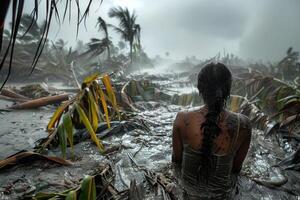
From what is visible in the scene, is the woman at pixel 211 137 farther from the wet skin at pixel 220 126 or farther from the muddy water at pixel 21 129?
the muddy water at pixel 21 129

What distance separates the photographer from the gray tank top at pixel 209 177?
197 centimetres

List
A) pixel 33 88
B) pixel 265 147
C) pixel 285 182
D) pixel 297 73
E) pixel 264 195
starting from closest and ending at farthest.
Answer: pixel 264 195, pixel 285 182, pixel 265 147, pixel 33 88, pixel 297 73

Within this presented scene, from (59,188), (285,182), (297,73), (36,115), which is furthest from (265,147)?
(297,73)

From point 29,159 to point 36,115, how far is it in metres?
2.79

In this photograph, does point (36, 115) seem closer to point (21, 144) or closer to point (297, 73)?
point (21, 144)

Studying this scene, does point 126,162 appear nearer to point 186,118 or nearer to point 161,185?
point 161,185

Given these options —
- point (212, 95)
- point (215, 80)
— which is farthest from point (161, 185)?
point (215, 80)

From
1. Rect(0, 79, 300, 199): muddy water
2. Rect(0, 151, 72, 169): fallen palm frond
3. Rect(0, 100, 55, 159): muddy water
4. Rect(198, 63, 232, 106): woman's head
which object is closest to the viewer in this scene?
Rect(198, 63, 232, 106): woman's head

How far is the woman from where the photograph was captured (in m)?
1.79

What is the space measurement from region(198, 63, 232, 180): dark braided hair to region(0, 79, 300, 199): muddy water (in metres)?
0.67

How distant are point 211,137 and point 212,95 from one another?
344 millimetres

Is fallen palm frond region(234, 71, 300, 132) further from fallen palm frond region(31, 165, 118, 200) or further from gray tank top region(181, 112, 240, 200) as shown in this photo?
fallen palm frond region(31, 165, 118, 200)

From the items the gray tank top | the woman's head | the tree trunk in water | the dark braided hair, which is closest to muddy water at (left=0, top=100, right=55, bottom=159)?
the tree trunk in water

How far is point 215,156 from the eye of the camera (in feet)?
6.33
